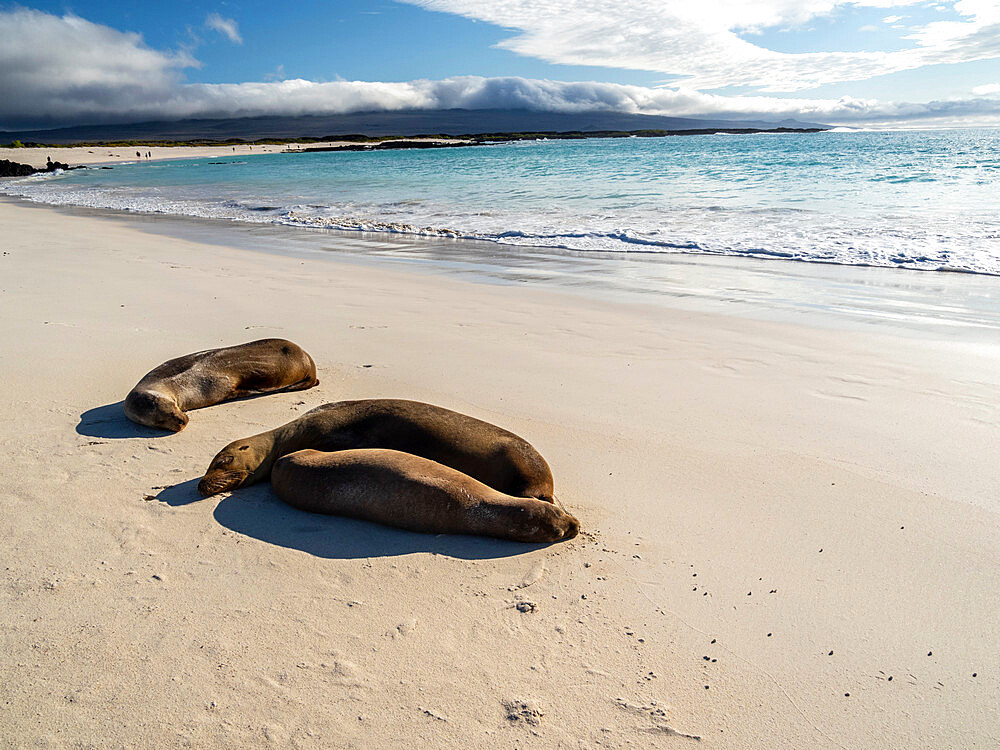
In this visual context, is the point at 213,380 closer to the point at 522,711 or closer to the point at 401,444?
the point at 401,444

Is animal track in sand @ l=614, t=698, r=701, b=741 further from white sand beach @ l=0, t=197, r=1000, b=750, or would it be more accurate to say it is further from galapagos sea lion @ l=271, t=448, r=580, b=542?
galapagos sea lion @ l=271, t=448, r=580, b=542

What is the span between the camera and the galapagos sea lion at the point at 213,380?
4.16 metres

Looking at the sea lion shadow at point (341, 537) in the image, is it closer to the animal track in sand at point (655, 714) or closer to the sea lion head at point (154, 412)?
the animal track in sand at point (655, 714)

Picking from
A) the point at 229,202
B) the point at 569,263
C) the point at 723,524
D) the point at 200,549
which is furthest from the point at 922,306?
the point at 229,202

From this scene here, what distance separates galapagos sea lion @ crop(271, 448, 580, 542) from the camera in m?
3.05

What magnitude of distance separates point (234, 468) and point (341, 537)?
0.80 metres

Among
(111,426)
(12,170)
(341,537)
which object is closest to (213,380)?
(111,426)

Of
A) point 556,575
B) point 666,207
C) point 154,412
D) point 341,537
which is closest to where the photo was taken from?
point 556,575

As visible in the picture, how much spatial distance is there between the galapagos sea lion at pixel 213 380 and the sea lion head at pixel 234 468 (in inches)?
31.5

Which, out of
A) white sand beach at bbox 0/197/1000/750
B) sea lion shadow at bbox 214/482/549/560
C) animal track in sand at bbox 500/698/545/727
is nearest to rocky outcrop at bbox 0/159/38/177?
white sand beach at bbox 0/197/1000/750

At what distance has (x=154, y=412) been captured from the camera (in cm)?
413

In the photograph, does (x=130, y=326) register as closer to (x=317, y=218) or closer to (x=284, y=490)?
(x=284, y=490)

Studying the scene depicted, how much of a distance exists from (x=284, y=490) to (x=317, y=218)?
1592 centimetres

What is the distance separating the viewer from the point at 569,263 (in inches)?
433
